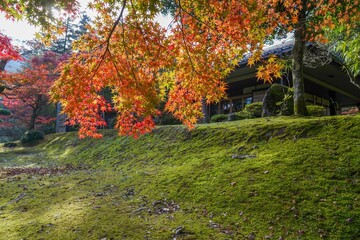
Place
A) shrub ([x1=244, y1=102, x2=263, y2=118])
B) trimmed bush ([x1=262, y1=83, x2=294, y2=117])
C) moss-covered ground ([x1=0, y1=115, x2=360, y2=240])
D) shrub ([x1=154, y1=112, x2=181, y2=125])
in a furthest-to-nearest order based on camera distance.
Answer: shrub ([x1=154, y1=112, x2=181, y2=125]), shrub ([x1=244, y1=102, x2=263, y2=118]), trimmed bush ([x1=262, y1=83, x2=294, y2=117]), moss-covered ground ([x1=0, y1=115, x2=360, y2=240])

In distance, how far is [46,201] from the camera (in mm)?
4871

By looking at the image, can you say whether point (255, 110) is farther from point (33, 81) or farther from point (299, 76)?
point (33, 81)

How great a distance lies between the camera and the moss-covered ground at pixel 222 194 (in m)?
3.07

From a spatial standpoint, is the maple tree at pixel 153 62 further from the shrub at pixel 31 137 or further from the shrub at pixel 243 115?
the shrub at pixel 31 137

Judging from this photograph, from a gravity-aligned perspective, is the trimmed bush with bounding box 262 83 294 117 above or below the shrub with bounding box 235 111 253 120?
above

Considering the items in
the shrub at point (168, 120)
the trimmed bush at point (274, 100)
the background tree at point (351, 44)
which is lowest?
the shrub at point (168, 120)

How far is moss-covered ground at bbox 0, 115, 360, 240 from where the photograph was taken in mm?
3074

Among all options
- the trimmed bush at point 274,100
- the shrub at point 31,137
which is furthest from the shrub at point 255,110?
the shrub at point 31,137

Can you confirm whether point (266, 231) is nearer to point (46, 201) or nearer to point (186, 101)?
point (186, 101)

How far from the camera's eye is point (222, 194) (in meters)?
3.99

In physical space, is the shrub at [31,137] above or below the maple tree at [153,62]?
below

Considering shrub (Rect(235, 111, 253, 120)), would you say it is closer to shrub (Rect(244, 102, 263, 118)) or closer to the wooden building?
shrub (Rect(244, 102, 263, 118))

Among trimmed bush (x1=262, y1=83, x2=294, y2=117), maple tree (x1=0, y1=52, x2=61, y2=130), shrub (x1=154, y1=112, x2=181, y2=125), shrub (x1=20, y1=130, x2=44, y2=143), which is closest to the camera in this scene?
trimmed bush (x1=262, y1=83, x2=294, y2=117)

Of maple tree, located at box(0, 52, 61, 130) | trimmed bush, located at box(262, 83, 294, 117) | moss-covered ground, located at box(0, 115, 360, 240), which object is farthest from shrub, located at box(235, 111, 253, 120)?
maple tree, located at box(0, 52, 61, 130)
